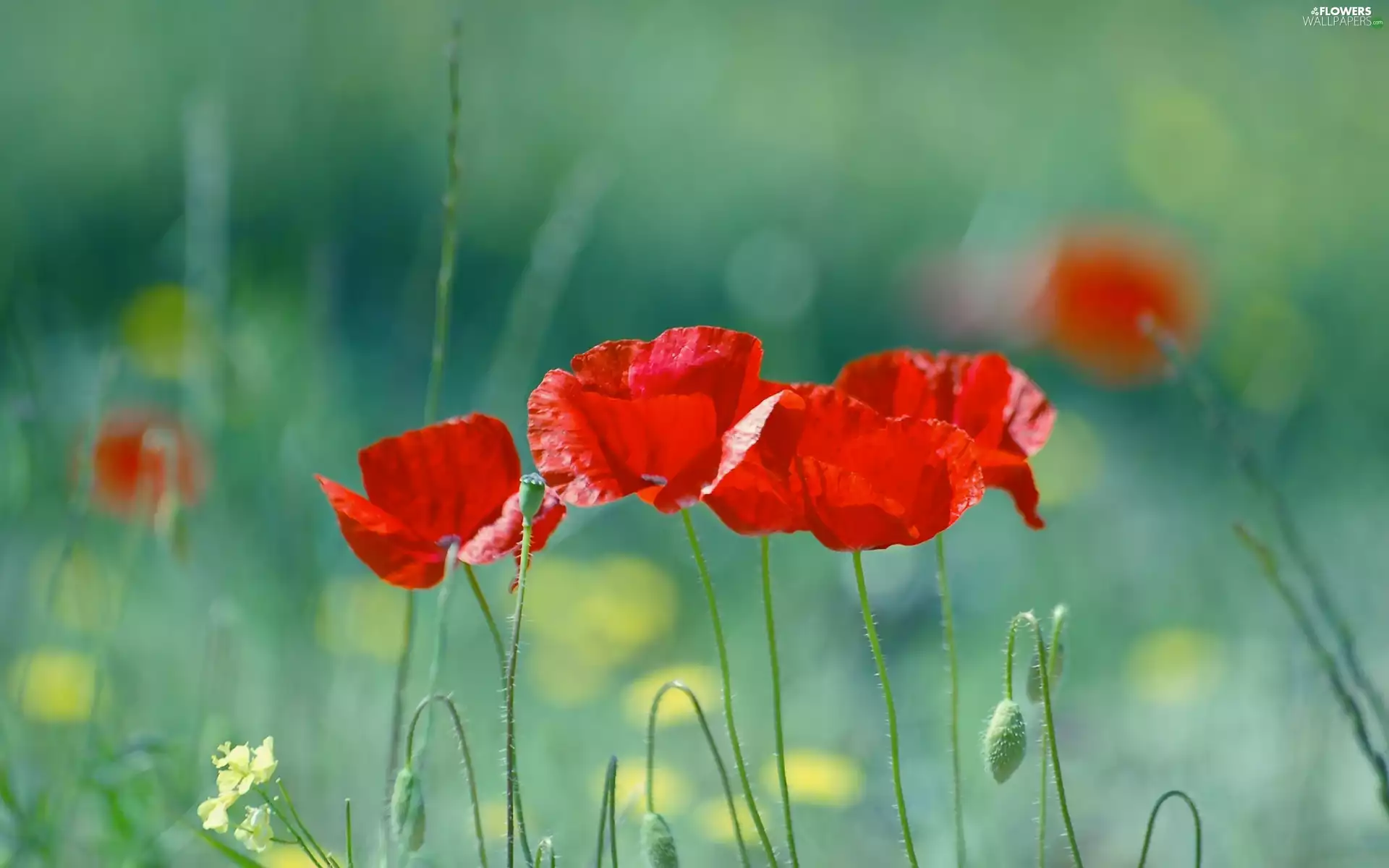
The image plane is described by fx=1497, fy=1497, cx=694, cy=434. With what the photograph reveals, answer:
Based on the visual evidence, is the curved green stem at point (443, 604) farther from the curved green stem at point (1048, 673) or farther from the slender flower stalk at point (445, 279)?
the curved green stem at point (1048, 673)

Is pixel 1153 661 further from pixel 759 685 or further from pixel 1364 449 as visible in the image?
pixel 1364 449

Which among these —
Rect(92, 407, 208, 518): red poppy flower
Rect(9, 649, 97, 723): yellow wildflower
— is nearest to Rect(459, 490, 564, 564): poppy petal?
Rect(92, 407, 208, 518): red poppy flower

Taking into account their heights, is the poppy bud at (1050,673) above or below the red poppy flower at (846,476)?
below

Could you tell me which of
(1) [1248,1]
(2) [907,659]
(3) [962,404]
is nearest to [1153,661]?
(2) [907,659]

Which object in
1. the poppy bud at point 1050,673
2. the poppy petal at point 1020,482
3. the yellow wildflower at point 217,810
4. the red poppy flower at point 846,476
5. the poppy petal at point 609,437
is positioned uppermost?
the poppy petal at point 609,437

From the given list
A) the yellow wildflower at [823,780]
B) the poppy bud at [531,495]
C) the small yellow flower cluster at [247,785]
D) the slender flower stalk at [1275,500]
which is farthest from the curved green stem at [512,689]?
the yellow wildflower at [823,780]

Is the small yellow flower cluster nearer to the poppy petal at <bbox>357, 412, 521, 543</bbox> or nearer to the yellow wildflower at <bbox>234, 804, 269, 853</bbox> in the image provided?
the yellow wildflower at <bbox>234, 804, 269, 853</bbox>

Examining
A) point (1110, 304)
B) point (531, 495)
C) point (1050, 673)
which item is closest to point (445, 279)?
point (531, 495)

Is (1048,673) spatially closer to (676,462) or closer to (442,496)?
(676,462)
